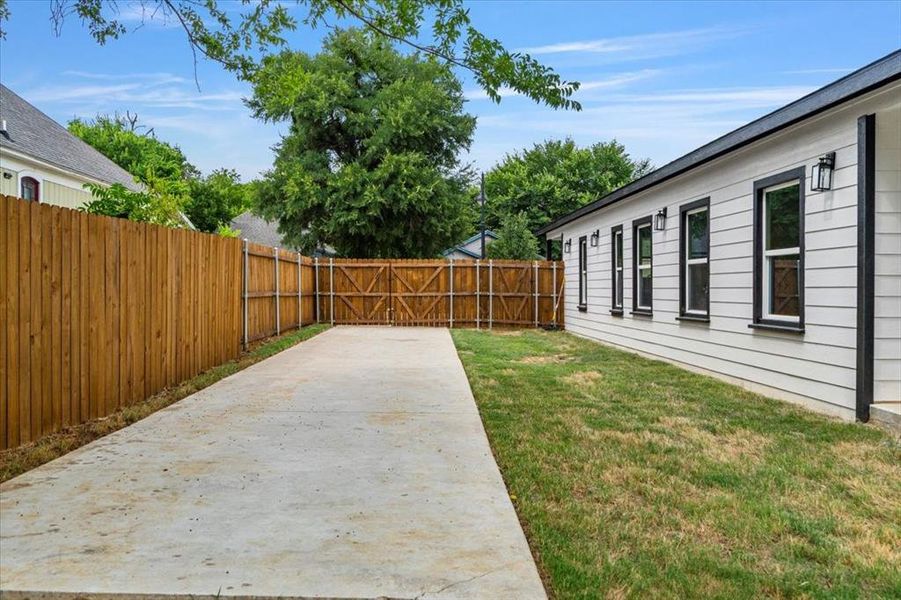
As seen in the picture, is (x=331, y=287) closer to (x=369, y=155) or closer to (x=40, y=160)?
(x=369, y=155)

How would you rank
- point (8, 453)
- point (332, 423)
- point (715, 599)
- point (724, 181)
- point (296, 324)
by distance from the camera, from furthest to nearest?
point (296, 324), point (724, 181), point (332, 423), point (8, 453), point (715, 599)

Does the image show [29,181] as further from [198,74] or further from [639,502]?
[639,502]

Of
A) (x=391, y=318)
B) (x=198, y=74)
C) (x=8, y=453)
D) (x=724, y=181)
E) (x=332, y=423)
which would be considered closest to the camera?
(x=8, y=453)

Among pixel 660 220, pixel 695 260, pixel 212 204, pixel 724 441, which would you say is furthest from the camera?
pixel 212 204

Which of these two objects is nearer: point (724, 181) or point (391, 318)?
point (724, 181)

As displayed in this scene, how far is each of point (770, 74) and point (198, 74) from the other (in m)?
17.4

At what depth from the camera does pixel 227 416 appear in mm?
5379

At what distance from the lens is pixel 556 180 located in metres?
34.2

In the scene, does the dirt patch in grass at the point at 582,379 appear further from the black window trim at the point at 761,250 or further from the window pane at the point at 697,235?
the window pane at the point at 697,235

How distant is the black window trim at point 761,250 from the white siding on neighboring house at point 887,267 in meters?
0.84

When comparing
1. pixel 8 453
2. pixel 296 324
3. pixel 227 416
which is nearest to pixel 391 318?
pixel 296 324

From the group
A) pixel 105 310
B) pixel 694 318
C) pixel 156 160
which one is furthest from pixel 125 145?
pixel 694 318

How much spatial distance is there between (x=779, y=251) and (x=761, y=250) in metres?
0.28

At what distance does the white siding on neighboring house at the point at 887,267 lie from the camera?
5.28m
